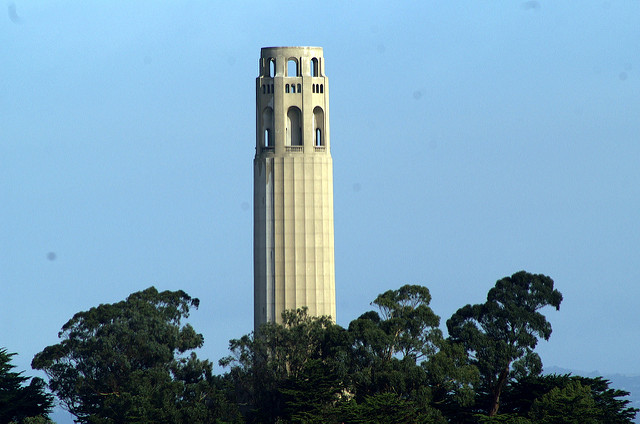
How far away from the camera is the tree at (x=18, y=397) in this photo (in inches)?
3927

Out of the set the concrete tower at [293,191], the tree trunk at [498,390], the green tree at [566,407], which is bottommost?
the green tree at [566,407]

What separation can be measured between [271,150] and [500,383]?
2645 centimetres

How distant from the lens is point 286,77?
109m

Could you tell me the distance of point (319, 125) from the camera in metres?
A: 110

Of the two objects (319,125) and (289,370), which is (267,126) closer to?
(319,125)

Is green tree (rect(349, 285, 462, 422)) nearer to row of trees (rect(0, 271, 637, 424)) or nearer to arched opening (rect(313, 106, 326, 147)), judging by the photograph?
row of trees (rect(0, 271, 637, 424))

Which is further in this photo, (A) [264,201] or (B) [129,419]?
(A) [264,201]

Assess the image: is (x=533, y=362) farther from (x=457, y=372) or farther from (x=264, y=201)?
(x=264, y=201)

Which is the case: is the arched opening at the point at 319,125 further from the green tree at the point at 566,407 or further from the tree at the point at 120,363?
the green tree at the point at 566,407

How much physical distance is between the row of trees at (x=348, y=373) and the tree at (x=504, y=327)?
89 mm

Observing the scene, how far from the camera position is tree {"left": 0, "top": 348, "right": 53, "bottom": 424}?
99.8 metres

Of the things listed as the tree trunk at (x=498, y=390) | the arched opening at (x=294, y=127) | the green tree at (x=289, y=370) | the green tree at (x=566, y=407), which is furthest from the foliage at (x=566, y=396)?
the arched opening at (x=294, y=127)

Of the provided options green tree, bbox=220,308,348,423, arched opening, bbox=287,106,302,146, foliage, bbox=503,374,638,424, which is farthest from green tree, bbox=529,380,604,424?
arched opening, bbox=287,106,302,146

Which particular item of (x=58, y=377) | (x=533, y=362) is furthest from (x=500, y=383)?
(x=58, y=377)
